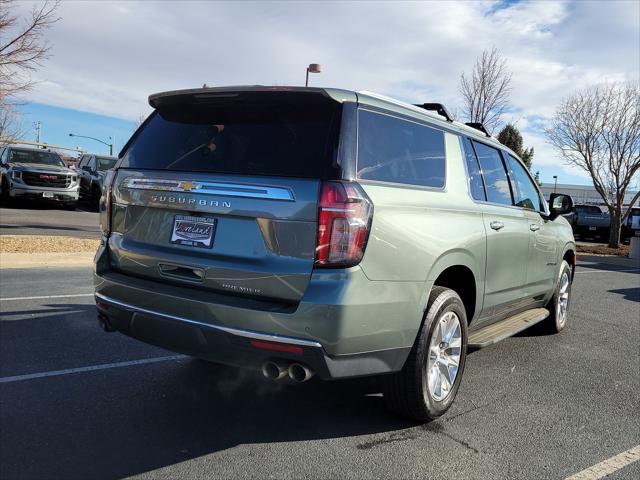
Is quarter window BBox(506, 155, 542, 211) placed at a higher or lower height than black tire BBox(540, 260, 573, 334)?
higher

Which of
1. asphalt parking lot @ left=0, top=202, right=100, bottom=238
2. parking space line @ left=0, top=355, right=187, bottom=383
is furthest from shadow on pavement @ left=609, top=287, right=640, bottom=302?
asphalt parking lot @ left=0, top=202, right=100, bottom=238

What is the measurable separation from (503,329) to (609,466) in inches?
59.7

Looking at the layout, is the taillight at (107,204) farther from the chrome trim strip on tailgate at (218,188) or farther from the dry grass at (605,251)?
→ the dry grass at (605,251)

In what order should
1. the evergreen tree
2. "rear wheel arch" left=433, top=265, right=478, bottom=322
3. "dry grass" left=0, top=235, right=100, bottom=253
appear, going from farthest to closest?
the evergreen tree
"dry grass" left=0, top=235, right=100, bottom=253
"rear wheel arch" left=433, top=265, right=478, bottom=322

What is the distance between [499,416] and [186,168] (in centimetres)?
268

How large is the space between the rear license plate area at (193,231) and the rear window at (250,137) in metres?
0.30

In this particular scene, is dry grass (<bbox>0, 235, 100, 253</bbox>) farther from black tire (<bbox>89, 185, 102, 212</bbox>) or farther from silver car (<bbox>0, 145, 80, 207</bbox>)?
black tire (<bbox>89, 185, 102, 212</bbox>)

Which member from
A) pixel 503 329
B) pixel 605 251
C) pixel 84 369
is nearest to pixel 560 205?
pixel 503 329

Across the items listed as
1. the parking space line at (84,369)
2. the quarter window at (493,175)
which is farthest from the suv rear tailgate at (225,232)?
the quarter window at (493,175)

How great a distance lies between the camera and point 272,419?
353 centimetres

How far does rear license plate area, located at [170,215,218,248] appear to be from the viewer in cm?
306

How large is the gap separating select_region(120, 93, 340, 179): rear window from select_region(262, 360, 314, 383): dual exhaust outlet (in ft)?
3.31

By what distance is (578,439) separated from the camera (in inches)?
136

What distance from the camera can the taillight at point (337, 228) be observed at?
2791 millimetres
